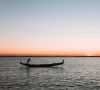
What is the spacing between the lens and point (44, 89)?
1149 inches

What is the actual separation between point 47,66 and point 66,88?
46667 mm

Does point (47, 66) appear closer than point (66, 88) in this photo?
No

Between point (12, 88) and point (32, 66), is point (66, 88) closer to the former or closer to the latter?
point (12, 88)

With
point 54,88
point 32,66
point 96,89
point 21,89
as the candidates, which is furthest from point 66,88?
point 32,66

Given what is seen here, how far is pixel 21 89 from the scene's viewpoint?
28609mm

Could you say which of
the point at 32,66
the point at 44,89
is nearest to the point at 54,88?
the point at 44,89

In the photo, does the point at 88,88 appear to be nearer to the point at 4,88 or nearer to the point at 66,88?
the point at 66,88

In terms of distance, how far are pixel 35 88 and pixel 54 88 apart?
112 inches

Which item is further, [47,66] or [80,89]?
[47,66]

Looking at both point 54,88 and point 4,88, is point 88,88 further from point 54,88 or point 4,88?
point 4,88

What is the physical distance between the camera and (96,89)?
29.2 metres

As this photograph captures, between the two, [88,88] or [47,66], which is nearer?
[88,88]

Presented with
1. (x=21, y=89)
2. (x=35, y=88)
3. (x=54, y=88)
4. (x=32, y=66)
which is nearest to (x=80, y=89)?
(x=54, y=88)

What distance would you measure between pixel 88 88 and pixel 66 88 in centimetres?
322
